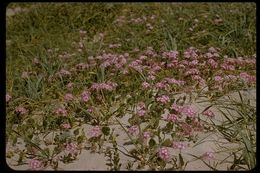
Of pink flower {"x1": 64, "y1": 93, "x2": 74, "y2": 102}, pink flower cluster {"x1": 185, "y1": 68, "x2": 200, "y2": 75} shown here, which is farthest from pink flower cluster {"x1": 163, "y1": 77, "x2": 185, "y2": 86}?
pink flower {"x1": 64, "y1": 93, "x2": 74, "y2": 102}

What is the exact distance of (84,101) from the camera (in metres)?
5.20

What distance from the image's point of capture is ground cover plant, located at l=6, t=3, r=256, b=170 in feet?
14.0

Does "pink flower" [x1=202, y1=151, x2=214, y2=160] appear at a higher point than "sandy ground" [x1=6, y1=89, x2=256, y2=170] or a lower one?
higher

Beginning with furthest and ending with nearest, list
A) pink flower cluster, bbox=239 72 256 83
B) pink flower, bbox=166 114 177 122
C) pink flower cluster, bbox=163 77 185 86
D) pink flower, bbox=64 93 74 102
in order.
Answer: pink flower cluster, bbox=239 72 256 83 < pink flower cluster, bbox=163 77 185 86 < pink flower, bbox=64 93 74 102 < pink flower, bbox=166 114 177 122

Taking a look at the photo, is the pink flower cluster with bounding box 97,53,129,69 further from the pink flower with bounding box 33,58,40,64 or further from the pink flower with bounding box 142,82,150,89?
the pink flower with bounding box 33,58,40,64

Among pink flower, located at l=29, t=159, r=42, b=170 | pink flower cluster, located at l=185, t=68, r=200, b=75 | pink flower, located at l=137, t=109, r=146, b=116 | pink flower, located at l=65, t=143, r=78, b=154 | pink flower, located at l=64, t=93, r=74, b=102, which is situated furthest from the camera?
pink flower cluster, located at l=185, t=68, r=200, b=75

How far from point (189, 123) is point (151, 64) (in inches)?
68.8

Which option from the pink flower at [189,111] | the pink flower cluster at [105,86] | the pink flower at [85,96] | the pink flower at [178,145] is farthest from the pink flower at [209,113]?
the pink flower at [85,96]

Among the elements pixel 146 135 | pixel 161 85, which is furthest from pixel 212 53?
pixel 146 135

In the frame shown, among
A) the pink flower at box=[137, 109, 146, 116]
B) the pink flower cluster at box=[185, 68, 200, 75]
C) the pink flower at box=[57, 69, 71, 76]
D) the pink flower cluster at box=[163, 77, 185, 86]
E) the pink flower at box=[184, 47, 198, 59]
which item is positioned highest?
the pink flower at box=[184, 47, 198, 59]

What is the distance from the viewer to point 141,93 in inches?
207

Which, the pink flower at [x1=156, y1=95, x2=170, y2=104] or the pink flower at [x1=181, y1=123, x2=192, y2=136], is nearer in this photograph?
the pink flower at [x1=181, y1=123, x2=192, y2=136]

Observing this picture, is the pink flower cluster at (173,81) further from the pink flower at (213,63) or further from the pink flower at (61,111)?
the pink flower at (61,111)

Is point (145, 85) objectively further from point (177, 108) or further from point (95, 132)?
point (95, 132)
